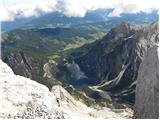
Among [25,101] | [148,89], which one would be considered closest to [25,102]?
[25,101]

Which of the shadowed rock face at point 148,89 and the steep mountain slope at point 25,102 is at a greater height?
the steep mountain slope at point 25,102

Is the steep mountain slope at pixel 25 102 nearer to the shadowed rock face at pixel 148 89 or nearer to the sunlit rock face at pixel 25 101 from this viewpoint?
the sunlit rock face at pixel 25 101

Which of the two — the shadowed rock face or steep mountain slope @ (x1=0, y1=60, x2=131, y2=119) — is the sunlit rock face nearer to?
steep mountain slope @ (x1=0, y1=60, x2=131, y2=119)

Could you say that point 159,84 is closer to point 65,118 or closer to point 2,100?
point 65,118

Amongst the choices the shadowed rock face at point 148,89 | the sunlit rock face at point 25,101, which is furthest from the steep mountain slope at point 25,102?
the shadowed rock face at point 148,89

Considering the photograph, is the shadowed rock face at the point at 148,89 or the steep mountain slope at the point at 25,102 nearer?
the steep mountain slope at the point at 25,102

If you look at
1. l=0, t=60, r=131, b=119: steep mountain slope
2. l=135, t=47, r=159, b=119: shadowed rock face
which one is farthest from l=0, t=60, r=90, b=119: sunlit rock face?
l=135, t=47, r=159, b=119: shadowed rock face

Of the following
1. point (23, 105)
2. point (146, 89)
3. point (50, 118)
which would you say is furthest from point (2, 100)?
point (146, 89)

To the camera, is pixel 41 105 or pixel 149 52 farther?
pixel 149 52
